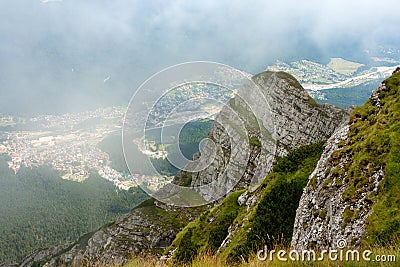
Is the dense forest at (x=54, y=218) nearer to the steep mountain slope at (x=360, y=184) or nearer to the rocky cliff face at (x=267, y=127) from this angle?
the rocky cliff face at (x=267, y=127)

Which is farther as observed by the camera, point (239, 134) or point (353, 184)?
point (239, 134)

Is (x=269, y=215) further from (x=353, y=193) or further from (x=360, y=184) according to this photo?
(x=360, y=184)

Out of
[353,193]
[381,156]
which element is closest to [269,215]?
[353,193]

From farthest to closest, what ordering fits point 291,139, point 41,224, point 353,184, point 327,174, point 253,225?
point 41,224 → point 291,139 → point 253,225 → point 327,174 → point 353,184

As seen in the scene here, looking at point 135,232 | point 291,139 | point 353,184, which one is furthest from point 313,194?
point 135,232

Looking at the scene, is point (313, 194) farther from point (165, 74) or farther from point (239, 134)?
point (239, 134)

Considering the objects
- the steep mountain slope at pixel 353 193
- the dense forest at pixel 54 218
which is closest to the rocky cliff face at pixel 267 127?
the steep mountain slope at pixel 353 193
